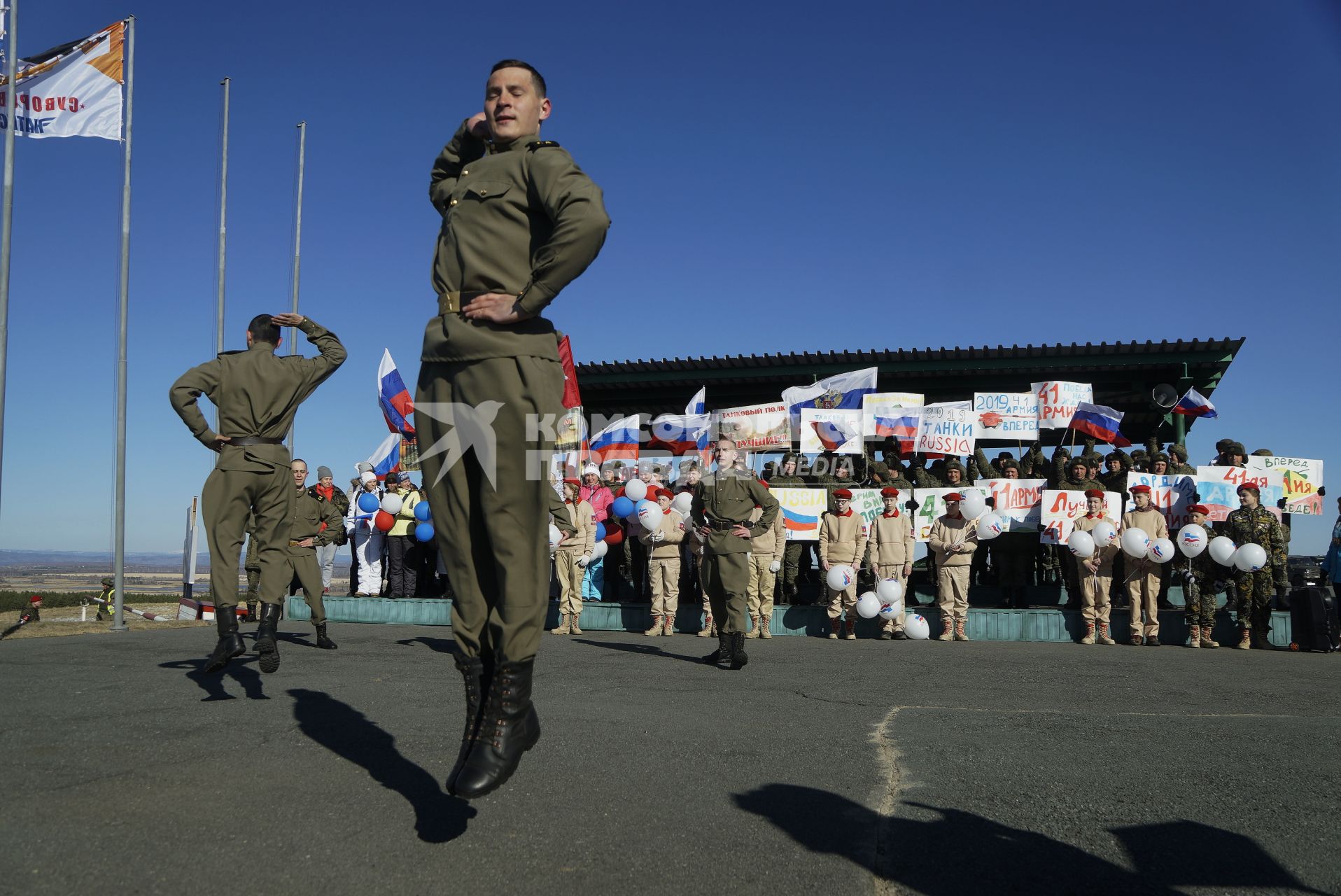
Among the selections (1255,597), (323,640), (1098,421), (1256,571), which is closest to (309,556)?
(323,640)

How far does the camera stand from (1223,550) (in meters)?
11.7

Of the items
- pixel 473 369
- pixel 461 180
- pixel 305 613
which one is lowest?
pixel 305 613

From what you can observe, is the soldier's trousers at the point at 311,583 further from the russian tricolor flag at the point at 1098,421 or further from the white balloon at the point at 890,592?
the russian tricolor flag at the point at 1098,421

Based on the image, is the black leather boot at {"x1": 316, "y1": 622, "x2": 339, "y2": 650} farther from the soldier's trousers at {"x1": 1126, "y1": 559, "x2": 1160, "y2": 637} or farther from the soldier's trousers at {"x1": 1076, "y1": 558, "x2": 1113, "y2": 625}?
the soldier's trousers at {"x1": 1126, "y1": 559, "x2": 1160, "y2": 637}

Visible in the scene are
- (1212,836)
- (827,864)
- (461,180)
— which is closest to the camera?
(827,864)

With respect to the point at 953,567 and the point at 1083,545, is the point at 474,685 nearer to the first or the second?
the point at 953,567

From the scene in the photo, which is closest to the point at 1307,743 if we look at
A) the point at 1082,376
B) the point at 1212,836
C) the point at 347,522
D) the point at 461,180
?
the point at 1212,836

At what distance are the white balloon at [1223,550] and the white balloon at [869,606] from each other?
12.9ft

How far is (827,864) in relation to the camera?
2826 millimetres

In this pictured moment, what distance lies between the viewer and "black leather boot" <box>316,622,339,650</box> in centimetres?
973

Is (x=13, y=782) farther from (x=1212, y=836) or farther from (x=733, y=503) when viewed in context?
(x=733, y=503)

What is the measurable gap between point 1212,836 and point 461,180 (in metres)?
3.27

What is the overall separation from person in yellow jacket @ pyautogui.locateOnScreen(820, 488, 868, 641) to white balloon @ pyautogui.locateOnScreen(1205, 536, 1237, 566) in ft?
13.5

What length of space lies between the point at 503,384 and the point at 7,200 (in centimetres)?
1272
